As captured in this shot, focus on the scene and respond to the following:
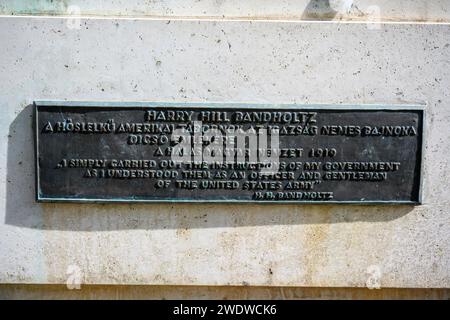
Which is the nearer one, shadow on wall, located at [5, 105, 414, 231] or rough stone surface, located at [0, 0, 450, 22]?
rough stone surface, located at [0, 0, 450, 22]

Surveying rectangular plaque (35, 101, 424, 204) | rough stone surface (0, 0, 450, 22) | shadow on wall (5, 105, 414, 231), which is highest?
rough stone surface (0, 0, 450, 22)

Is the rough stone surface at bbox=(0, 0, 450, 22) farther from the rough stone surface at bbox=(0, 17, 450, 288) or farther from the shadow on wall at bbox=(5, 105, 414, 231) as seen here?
the shadow on wall at bbox=(5, 105, 414, 231)

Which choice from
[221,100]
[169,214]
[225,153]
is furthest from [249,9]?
[169,214]

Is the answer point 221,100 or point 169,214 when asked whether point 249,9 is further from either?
point 169,214

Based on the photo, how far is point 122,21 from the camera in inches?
136

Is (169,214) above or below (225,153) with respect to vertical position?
below

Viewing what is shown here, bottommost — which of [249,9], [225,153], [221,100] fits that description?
[225,153]

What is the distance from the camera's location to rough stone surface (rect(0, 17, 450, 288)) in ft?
11.4

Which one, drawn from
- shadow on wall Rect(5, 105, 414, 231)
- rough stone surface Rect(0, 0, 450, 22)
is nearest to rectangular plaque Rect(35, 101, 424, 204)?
shadow on wall Rect(5, 105, 414, 231)

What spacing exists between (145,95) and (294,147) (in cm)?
111

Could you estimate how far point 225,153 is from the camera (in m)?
3.54

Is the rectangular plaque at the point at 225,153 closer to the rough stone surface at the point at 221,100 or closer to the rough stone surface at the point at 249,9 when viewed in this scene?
the rough stone surface at the point at 221,100

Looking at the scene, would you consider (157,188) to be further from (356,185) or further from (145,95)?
(356,185)

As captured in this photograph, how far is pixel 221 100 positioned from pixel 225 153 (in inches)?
14.7
